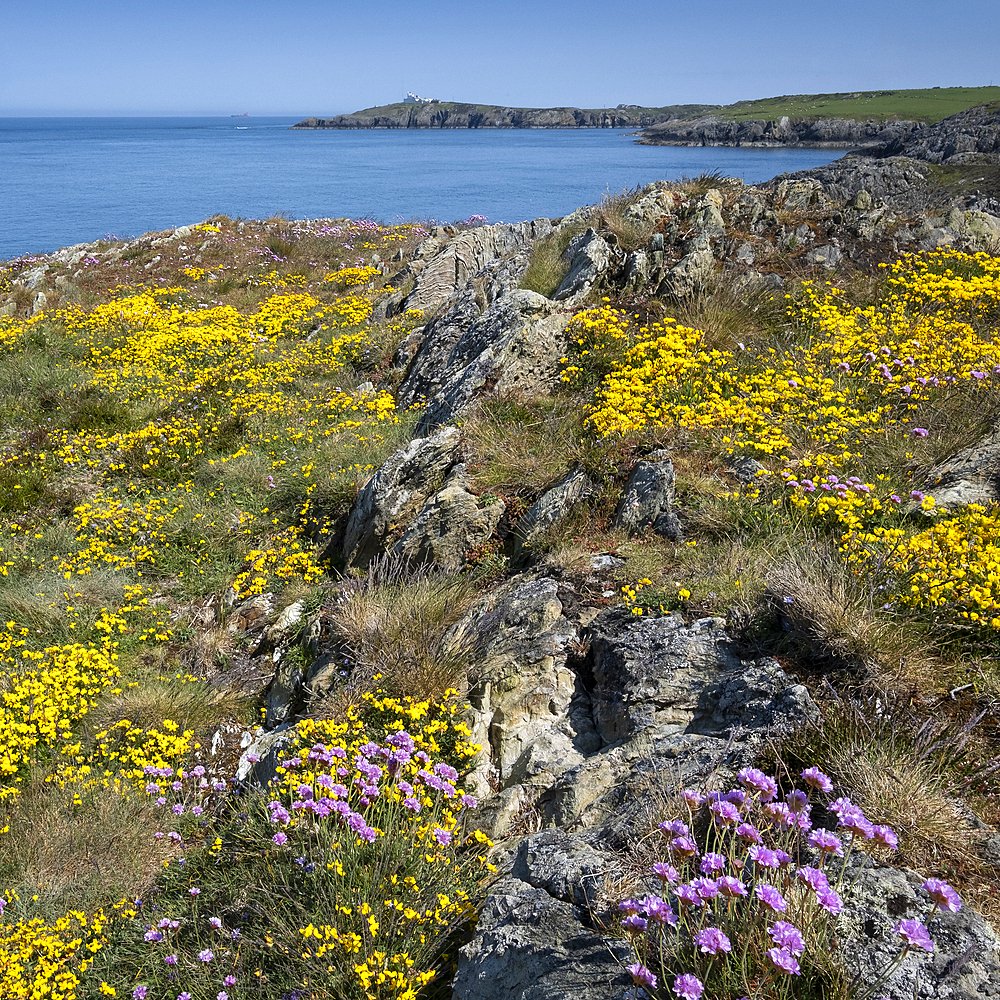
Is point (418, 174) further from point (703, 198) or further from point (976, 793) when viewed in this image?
point (976, 793)

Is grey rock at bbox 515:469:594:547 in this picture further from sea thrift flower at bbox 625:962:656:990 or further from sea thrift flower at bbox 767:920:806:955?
sea thrift flower at bbox 767:920:806:955

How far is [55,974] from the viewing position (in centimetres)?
353

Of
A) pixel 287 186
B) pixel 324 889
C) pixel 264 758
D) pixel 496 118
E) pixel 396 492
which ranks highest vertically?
pixel 496 118

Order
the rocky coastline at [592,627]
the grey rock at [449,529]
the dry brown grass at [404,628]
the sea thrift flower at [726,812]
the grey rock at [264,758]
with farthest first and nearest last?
1. the grey rock at [449,529]
2. the dry brown grass at [404,628]
3. the grey rock at [264,758]
4. the rocky coastline at [592,627]
5. the sea thrift flower at [726,812]

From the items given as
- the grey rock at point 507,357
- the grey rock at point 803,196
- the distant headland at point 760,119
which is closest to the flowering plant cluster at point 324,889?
the grey rock at point 507,357

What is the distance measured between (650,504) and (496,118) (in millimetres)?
205772

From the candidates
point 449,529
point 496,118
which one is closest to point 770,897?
point 449,529

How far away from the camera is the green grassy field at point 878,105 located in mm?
116312

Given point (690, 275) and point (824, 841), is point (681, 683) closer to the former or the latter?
point (824, 841)

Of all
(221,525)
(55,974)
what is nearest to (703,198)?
(221,525)

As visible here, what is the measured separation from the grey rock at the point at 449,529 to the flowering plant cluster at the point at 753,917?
162 inches

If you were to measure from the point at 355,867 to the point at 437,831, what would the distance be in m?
0.43

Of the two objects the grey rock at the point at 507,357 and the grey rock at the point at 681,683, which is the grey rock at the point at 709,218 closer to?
the grey rock at the point at 507,357

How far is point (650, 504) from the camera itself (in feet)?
18.4
